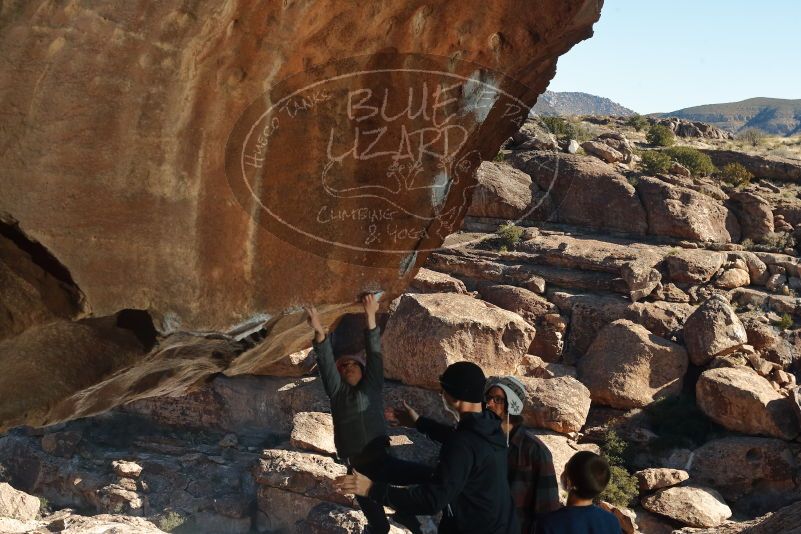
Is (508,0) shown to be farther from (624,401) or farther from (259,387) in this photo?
(259,387)

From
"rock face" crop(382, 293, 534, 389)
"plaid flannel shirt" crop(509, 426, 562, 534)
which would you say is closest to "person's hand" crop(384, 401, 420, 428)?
"plaid flannel shirt" crop(509, 426, 562, 534)

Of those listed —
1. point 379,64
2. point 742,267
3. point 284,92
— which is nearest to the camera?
point 284,92

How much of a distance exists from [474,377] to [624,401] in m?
16.0

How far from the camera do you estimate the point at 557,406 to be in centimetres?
1698

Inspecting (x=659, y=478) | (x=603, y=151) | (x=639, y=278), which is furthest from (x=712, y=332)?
(x=603, y=151)

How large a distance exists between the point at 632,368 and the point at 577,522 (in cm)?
1613

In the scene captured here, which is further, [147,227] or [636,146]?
[636,146]

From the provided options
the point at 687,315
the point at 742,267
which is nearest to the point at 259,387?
the point at 687,315

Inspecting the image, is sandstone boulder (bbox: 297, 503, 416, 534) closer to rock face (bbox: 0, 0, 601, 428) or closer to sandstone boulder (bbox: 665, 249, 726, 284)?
rock face (bbox: 0, 0, 601, 428)

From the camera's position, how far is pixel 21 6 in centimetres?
339

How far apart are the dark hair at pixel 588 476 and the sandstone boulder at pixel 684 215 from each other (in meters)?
20.4

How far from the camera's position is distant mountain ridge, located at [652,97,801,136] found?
4171 inches

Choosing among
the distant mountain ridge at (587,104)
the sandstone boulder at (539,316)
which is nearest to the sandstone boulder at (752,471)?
the sandstone boulder at (539,316)

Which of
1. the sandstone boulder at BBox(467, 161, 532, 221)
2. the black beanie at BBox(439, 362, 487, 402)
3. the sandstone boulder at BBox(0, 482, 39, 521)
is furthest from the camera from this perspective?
the sandstone boulder at BBox(467, 161, 532, 221)
